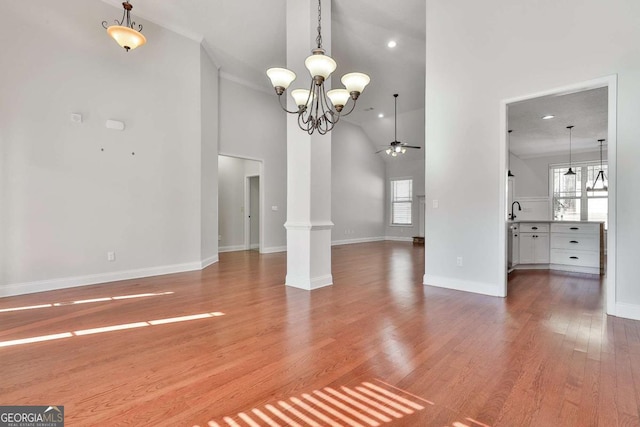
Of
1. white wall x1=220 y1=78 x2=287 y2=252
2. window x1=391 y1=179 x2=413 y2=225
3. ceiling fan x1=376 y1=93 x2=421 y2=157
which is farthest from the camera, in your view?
window x1=391 y1=179 x2=413 y2=225

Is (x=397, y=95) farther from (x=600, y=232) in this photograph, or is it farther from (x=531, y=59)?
(x=600, y=232)

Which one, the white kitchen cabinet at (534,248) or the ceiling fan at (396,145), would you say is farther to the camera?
the ceiling fan at (396,145)

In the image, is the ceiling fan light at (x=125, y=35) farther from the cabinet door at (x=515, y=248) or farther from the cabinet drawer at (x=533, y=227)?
the cabinet drawer at (x=533, y=227)

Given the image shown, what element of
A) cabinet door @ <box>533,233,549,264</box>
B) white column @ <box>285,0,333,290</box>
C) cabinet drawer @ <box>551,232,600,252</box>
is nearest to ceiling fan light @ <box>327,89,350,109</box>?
white column @ <box>285,0,333,290</box>

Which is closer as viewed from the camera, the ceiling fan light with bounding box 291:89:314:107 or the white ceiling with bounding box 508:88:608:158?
the ceiling fan light with bounding box 291:89:314:107

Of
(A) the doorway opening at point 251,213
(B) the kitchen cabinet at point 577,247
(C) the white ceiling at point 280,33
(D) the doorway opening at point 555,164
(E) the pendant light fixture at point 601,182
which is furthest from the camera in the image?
(A) the doorway opening at point 251,213

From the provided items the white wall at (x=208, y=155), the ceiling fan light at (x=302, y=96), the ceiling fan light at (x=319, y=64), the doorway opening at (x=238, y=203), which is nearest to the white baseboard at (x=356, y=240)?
the doorway opening at (x=238, y=203)

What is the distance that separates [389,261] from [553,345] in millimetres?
4002

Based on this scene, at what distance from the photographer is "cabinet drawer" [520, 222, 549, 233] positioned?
5.21m

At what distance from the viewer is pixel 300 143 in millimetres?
4062

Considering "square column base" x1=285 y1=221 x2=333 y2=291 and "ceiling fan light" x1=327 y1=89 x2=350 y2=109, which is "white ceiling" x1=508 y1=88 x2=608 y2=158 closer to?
"ceiling fan light" x1=327 y1=89 x2=350 y2=109

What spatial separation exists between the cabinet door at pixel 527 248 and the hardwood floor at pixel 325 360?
1578mm

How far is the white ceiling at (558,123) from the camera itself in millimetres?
4879

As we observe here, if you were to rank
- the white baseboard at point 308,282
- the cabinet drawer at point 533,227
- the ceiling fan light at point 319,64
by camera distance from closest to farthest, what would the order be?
1. the ceiling fan light at point 319,64
2. the white baseboard at point 308,282
3. the cabinet drawer at point 533,227
